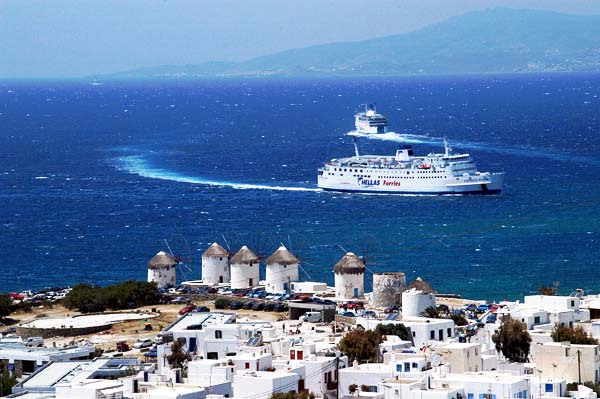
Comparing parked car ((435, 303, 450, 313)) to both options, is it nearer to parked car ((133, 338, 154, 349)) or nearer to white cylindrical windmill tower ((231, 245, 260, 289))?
parked car ((133, 338, 154, 349))

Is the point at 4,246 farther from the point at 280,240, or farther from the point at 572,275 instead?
the point at 572,275

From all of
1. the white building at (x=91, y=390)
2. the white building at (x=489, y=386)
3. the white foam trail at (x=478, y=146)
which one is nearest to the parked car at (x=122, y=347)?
the white building at (x=91, y=390)

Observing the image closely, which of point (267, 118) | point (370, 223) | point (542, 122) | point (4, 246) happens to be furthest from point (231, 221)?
point (267, 118)

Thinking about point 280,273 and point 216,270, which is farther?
point 216,270

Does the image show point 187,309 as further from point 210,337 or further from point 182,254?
point 182,254

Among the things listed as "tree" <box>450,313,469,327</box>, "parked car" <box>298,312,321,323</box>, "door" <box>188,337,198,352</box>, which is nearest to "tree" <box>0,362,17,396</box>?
"door" <box>188,337,198,352</box>

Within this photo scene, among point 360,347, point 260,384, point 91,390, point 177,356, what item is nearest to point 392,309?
point 360,347
